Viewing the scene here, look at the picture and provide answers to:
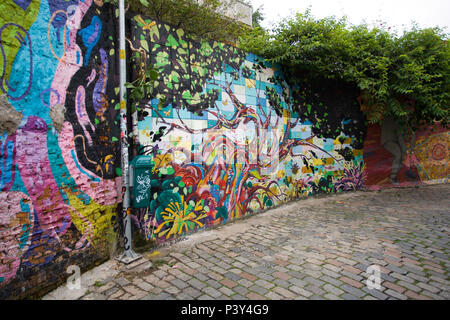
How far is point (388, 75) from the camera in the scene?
7.95 metres

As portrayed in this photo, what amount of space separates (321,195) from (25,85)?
7325mm

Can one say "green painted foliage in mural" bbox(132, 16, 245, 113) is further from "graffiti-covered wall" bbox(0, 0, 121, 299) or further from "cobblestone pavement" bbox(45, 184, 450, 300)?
"cobblestone pavement" bbox(45, 184, 450, 300)

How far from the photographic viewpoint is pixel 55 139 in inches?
122

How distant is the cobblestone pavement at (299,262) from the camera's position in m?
3.13

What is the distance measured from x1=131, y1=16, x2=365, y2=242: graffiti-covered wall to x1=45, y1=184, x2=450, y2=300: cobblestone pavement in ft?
1.70

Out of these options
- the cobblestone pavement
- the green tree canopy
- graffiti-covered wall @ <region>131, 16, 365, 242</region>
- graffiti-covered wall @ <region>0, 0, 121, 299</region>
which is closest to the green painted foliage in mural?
graffiti-covered wall @ <region>131, 16, 365, 242</region>

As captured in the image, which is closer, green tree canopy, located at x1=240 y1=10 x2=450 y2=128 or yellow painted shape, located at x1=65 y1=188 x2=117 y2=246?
yellow painted shape, located at x1=65 y1=188 x2=117 y2=246

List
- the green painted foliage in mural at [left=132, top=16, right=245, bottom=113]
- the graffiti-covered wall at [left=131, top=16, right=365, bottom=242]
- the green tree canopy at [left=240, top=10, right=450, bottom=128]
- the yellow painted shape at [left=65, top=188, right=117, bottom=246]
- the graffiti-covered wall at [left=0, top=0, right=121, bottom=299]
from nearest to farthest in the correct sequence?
the graffiti-covered wall at [left=0, top=0, right=121, bottom=299]
the yellow painted shape at [left=65, top=188, right=117, bottom=246]
the green painted foliage in mural at [left=132, top=16, right=245, bottom=113]
the graffiti-covered wall at [left=131, top=16, right=365, bottom=242]
the green tree canopy at [left=240, top=10, right=450, bottom=128]

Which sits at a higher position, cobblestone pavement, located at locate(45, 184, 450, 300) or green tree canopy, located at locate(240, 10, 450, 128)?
green tree canopy, located at locate(240, 10, 450, 128)

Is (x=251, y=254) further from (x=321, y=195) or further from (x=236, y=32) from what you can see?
(x=236, y=32)

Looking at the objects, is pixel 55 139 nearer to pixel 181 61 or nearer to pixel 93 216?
pixel 93 216

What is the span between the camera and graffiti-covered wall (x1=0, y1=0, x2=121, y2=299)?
2695 mm

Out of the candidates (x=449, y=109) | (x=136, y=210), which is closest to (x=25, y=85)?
(x=136, y=210)
